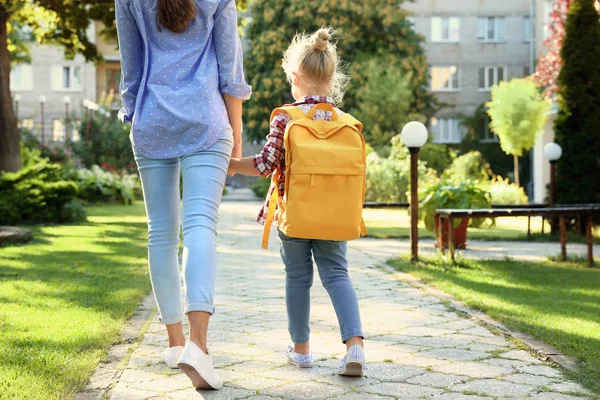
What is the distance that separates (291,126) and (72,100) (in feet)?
154

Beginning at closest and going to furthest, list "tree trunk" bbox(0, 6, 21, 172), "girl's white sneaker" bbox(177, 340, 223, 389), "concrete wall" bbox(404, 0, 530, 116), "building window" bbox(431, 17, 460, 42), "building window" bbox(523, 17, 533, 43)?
"girl's white sneaker" bbox(177, 340, 223, 389) → "tree trunk" bbox(0, 6, 21, 172) → "building window" bbox(523, 17, 533, 43) → "concrete wall" bbox(404, 0, 530, 116) → "building window" bbox(431, 17, 460, 42)

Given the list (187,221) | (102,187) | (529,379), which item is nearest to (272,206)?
(187,221)

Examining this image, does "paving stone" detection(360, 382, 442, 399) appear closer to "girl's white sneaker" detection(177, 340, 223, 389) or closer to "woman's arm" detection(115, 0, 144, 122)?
"girl's white sneaker" detection(177, 340, 223, 389)

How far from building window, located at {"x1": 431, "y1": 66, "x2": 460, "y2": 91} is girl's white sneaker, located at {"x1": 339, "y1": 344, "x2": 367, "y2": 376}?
4355 cm

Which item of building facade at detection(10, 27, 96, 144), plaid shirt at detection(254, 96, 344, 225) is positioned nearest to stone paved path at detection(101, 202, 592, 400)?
plaid shirt at detection(254, 96, 344, 225)

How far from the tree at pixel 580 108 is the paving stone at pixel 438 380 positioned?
1075 centimetres

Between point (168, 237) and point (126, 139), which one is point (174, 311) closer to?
point (168, 237)

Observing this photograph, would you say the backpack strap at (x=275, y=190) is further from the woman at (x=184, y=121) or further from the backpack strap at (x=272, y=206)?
the woman at (x=184, y=121)

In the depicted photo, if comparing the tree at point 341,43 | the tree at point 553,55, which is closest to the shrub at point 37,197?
the tree at point 553,55

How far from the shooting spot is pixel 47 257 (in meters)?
9.89

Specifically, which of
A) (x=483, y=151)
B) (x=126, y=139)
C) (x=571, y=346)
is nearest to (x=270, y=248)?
(x=571, y=346)

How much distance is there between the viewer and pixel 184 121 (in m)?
3.75

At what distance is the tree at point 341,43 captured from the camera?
3853 centimetres

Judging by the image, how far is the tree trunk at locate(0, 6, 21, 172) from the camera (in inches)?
694
